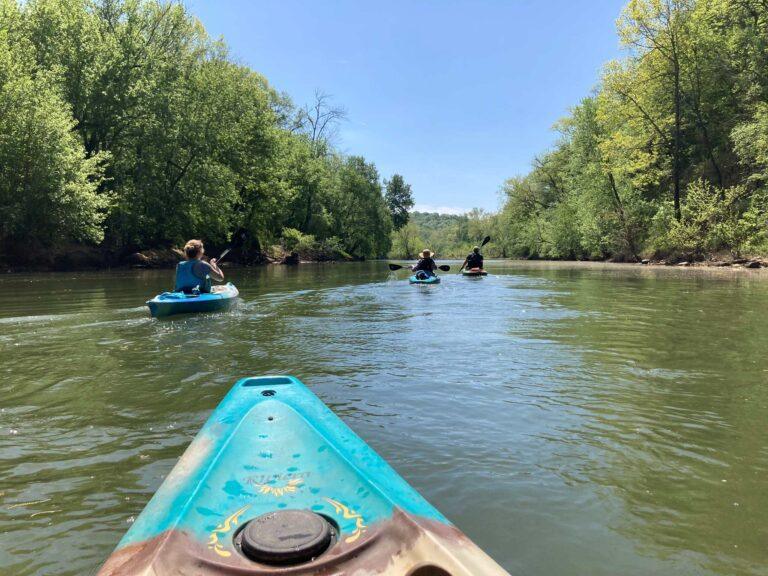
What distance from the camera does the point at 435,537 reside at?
70.2 inches

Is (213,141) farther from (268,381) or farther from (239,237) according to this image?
(268,381)

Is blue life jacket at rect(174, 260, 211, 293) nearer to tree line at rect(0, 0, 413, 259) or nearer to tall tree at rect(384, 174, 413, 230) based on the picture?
tree line at rect(0, 0, 413, 259)

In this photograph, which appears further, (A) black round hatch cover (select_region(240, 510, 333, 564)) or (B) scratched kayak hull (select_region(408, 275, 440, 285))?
(B) scratched kayak hull (select_region(408, 275, 440, 285))

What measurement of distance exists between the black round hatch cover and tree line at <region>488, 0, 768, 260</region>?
25.8 metres

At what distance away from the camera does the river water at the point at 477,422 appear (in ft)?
7.72

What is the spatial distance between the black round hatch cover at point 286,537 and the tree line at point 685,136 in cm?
2583

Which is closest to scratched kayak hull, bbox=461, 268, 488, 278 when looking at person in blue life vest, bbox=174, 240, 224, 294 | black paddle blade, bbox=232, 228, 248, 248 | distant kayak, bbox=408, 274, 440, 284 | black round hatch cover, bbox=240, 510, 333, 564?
distant kayak, bbox=408, 274, 440, 284

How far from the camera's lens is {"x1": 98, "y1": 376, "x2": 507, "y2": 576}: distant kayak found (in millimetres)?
1709

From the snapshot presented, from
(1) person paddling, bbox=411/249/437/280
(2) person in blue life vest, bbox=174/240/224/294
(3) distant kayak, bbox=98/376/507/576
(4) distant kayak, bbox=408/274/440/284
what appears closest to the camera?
(3) distant kayak, bbox=98/376/507/576

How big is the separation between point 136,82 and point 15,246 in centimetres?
1035

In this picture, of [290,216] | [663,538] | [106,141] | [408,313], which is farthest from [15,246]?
[663,538]

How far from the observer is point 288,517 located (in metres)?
1.94

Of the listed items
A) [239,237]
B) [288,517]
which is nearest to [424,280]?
[288,517]

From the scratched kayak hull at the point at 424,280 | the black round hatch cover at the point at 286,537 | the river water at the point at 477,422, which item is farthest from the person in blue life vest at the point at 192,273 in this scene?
the black round hatch cover at the point at 286,537
